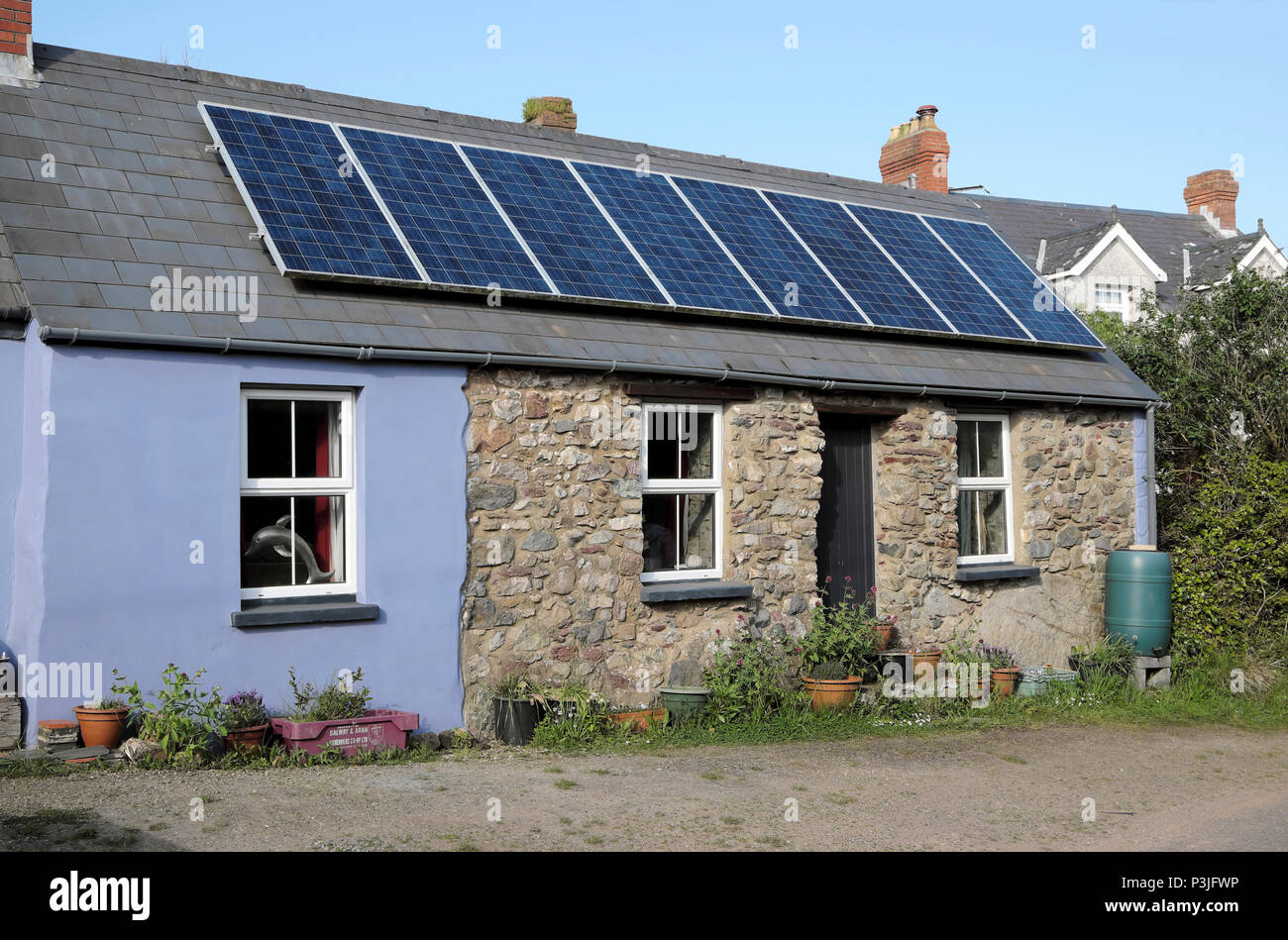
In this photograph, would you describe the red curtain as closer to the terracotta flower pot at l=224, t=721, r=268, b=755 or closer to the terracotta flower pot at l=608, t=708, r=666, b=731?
the terracotta flower pot at l=224, t=721, r=268, b=755

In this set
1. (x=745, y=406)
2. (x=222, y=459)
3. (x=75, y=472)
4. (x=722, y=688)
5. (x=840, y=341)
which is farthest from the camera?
(x=840, y=341)

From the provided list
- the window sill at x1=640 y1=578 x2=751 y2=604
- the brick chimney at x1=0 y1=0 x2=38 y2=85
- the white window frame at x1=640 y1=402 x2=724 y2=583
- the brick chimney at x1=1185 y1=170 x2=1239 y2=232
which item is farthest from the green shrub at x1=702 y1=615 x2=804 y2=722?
the brick chimney at x1=1185 y1=170 x2=1239 y2=232

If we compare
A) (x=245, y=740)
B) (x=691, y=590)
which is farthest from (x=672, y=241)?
(x=245, y=740)

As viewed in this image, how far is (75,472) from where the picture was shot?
7324mm

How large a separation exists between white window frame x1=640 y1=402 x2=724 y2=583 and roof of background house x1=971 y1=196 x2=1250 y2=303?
17384 mm

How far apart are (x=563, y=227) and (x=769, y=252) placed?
2.25 metres

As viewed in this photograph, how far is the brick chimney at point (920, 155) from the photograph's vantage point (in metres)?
17.1

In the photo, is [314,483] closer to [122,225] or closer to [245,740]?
[245,740]

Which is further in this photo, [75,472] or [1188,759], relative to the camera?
[1188,759]

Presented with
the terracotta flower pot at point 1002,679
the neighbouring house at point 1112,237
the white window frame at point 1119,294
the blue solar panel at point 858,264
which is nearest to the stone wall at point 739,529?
the terracotta flower pot at point 1002,679

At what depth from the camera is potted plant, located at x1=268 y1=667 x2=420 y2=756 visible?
7.53 m

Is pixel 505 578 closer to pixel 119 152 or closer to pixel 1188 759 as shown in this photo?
pixel 119 152
